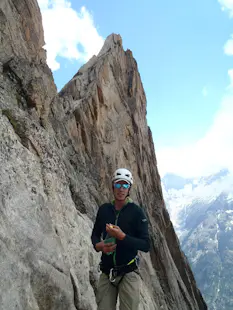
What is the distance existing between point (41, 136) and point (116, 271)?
8008 millimetres

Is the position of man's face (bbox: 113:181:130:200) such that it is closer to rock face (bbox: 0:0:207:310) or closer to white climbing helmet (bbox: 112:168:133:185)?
white climbing helmet (bbox: 112:168:133:185)

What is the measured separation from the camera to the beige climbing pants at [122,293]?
7.70 m

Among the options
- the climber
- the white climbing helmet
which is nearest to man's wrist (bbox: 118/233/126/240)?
the climber

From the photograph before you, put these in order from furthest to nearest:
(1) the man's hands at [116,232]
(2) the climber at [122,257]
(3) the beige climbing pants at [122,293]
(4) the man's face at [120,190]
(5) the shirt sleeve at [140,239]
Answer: (4) the man's face at [120,190] < (3) the beige climbing pants at [122,293] < (2) the climber at [122,257] < (5) the shirt sleeve at [140,239] < (1) the man's hands at [116,232]

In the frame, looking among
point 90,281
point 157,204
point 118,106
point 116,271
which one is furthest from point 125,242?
point 157,204

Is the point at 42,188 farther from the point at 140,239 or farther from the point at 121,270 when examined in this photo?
the point at 140,239

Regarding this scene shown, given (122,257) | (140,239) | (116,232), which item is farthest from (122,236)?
(122,257)

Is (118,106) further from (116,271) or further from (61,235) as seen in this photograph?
(116,271)

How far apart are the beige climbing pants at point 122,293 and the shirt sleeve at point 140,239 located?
92 cm

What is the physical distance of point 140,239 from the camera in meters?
7.52

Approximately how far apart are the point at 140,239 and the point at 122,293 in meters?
1.54

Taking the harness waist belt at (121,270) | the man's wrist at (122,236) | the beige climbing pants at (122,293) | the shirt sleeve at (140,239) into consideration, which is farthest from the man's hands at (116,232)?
the beige climbing pants at (122,293)

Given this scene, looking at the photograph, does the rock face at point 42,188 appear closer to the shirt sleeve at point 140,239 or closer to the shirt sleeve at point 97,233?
the shirt sleeve at point 97,233

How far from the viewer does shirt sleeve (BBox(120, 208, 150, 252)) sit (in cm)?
734
